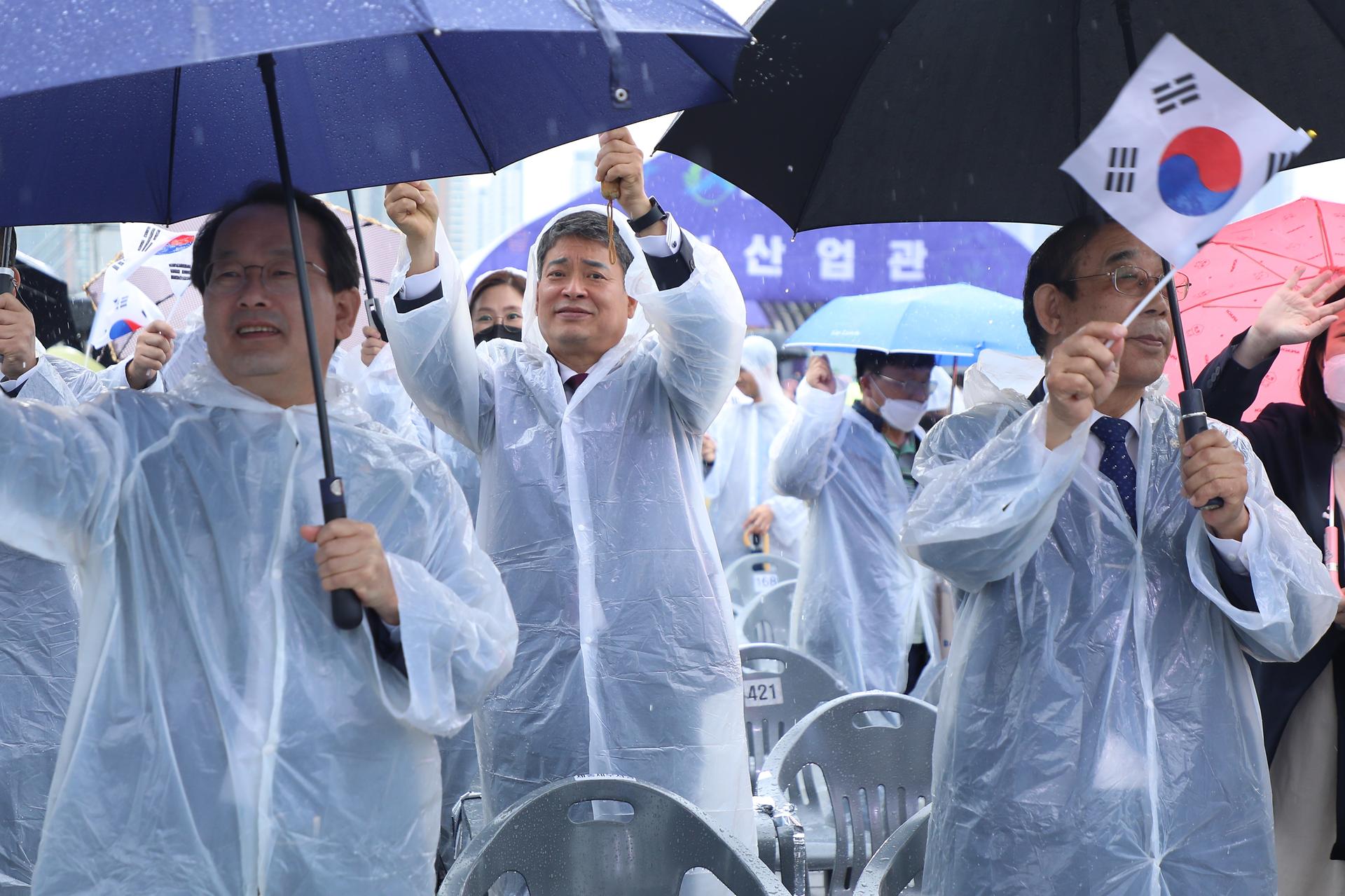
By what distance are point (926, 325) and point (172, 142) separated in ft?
13.4

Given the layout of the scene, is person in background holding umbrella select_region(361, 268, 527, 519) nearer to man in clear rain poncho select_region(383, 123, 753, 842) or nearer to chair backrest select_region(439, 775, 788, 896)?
man in clear rain poncho select_region(383, 123, 753, 842)

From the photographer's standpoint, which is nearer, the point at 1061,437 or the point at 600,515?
the point at 1061,437

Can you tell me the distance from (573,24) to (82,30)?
565 millimetres

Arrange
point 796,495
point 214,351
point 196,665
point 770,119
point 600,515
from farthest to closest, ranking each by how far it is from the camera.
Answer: point 796,495 < point 600,515 < point 770,119 < point 214,351 < point 196,665

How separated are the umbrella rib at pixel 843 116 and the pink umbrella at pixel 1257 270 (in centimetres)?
127

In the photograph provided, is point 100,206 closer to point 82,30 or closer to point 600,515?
point 82,30

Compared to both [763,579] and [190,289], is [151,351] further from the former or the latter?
[763,579]

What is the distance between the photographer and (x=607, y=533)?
3.20 m

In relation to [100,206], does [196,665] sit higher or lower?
lower

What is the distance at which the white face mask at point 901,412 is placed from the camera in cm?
627

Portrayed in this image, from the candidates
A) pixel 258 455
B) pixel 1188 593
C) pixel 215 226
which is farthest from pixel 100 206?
pixel 1188 593

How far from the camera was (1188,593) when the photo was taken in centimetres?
229

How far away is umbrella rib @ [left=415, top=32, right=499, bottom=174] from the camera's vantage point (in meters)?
2.38

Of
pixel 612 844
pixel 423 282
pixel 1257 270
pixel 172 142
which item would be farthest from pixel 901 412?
pixel 172 142
